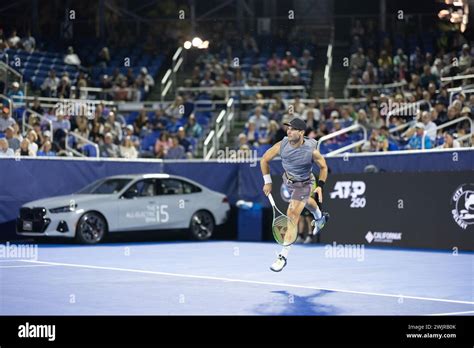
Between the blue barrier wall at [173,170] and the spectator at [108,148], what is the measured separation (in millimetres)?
977

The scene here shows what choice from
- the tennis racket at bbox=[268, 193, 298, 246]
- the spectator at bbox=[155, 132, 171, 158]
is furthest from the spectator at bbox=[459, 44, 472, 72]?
the tennis racket at bbox=[268, 193, 298, 246]

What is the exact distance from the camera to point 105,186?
88.1ft

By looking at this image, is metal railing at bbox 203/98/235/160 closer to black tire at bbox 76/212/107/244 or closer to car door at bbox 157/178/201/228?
car door at bbox 157/178/201/228

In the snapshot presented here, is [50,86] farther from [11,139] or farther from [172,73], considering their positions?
[11,139]

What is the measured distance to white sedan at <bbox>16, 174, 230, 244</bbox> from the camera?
2502 cm

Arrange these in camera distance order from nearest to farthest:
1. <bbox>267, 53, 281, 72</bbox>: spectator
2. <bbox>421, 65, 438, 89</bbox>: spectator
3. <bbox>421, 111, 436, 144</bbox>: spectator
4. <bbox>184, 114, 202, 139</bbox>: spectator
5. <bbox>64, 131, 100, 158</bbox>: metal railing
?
1. <bbox>421, 111, 436, 144</bbox>: spectator
2. <bbox>64, 131, 100, 158</bbox>: metal railing
3. <bbox>421, 65, 438, 89</bbox>: spectator
4. <bbox>184, 114, 202, 139</bbox>: spectator
5. <bbox>267, 53, 281, 72</bbox>: spectator

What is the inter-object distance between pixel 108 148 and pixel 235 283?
15.3 metres

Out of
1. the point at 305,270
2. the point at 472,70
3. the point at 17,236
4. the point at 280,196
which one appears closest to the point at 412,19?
the point at 472,70

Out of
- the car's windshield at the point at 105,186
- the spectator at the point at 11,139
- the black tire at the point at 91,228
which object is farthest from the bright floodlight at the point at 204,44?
the black tire at the point at 91,228

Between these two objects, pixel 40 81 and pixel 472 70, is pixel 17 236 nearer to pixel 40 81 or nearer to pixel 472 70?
pixel 40 81

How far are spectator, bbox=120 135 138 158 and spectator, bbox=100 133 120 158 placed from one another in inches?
7.5

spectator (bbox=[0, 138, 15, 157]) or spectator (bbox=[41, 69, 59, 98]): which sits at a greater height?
spectator (bbox=[41, 69, 59, 98])
